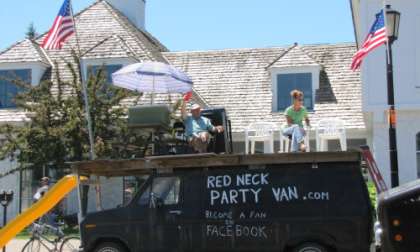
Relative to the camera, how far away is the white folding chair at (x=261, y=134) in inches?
862

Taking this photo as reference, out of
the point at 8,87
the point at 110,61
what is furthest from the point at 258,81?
the point at 8,87

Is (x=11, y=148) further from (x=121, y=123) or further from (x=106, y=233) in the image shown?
(x=106, y=233)

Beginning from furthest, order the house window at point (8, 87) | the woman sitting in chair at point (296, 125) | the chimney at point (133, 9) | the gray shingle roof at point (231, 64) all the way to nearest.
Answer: the chimney at point (133, 9), the house window at point (8, 87), the gray shingle roof at point (231, 64), the woman sitting in chair at point (296, 125)

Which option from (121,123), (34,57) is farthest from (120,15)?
(121,123)

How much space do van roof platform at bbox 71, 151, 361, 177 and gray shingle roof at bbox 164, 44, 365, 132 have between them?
528 inches

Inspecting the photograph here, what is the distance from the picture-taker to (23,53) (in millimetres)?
25938

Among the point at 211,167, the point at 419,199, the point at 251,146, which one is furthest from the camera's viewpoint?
the point at 251,146

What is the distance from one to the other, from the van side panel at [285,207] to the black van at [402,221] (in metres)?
1.31

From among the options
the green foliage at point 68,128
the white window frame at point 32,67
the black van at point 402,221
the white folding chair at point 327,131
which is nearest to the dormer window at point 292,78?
the white folding chair at point 327,131

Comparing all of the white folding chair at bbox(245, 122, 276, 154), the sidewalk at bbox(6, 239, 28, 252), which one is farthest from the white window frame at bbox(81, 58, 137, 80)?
the sidewalk at bbox(6, 239, 28, 252)

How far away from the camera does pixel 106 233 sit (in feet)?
34.6

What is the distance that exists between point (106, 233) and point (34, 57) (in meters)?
16.4

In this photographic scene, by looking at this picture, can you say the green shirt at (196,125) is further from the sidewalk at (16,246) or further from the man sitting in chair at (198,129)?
the sidewalk at (16,246)

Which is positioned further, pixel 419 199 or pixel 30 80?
pixel 30 80
